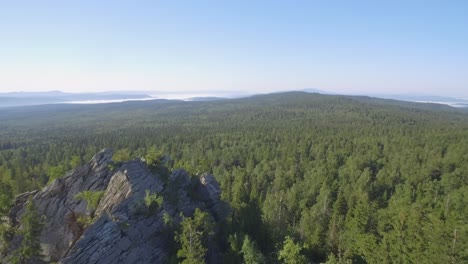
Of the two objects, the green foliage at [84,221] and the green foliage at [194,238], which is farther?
the green foliage at [84,221]

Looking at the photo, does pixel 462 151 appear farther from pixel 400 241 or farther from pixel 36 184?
pixel 36 184

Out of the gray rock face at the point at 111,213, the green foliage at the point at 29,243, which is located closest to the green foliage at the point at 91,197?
the gray rock face at the point at 111,213

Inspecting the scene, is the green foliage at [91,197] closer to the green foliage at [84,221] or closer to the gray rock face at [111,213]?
the gray rock face at [111,213]

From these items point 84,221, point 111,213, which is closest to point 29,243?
point 84,221

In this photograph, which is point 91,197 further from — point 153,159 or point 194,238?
point 194,238

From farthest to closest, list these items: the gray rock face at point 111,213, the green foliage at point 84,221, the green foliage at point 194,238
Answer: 1. the green foliage at point 84,221
2. the gray rock face at point 111,213
3. the green foliage at point 194,238

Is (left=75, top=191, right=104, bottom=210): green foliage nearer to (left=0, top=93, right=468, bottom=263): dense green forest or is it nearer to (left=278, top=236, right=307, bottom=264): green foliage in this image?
(left=0, top=93, right=468, bottom=263): dense green forest
